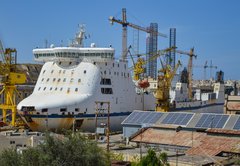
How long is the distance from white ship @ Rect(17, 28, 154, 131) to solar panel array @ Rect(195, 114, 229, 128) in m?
14.1

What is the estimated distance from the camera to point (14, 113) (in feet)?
163

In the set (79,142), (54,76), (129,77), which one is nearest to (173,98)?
(129,77)

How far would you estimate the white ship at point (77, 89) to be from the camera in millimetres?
44781

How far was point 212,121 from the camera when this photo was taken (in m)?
36.9

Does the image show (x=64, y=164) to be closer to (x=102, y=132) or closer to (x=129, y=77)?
(x=102, y=132)

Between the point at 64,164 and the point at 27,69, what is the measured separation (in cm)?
8701

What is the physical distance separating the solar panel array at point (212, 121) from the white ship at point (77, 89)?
14072 millimetres

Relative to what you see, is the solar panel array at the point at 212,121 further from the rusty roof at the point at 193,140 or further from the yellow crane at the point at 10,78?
the yellow crane at the point at 10,78

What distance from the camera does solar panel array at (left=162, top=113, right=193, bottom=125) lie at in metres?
38.1

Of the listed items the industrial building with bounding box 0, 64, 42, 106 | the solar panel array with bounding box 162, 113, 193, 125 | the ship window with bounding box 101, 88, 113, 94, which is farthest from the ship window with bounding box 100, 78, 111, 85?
the industrial building with bounding box 0, 64, 42, 106

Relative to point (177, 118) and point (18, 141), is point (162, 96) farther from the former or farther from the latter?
point (18, 141)

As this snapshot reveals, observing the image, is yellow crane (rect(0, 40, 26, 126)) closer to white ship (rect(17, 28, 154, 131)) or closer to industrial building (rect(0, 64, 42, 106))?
white ship (rect(17, 28, 154, 131))

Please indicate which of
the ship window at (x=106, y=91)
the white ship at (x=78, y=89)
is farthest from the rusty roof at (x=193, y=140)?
the ship window at (x=106, y=91)

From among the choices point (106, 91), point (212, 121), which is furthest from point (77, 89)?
point (212, 121)
